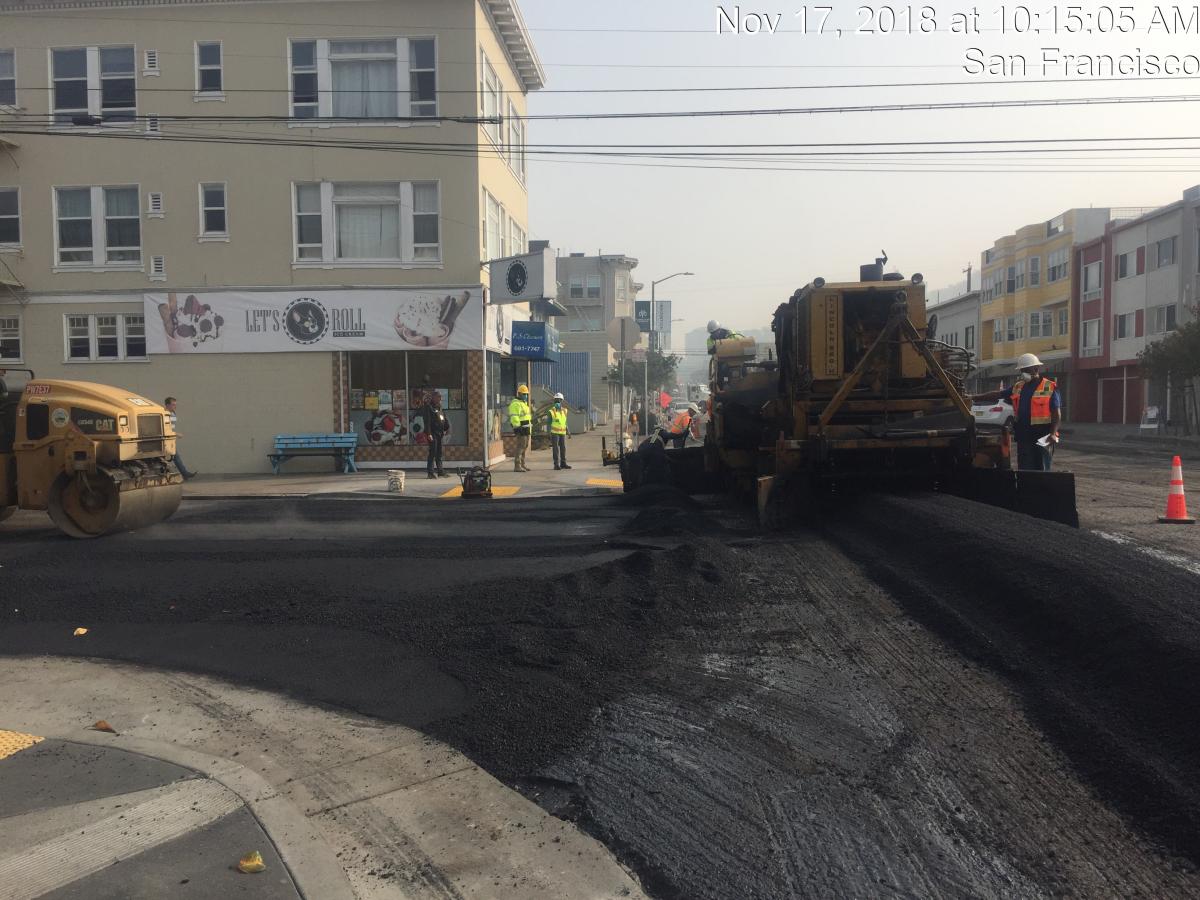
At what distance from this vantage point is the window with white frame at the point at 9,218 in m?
24.0

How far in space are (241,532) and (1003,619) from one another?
381 inches

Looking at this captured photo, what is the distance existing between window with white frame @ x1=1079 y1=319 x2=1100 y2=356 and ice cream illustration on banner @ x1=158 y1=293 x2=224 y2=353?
4591 centimetres

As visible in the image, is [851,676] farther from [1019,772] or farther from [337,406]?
[337,406]

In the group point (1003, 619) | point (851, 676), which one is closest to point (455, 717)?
point (851, 676)

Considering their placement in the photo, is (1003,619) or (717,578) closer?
(1003,619)

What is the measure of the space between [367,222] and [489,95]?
4.53m

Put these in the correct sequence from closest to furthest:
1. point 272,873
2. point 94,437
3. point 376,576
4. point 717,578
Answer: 1. point 272,873
2. point 717,578
3. point 376,576
4. point 94,437

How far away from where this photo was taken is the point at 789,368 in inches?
489

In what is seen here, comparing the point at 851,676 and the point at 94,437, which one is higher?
the point at 94,437

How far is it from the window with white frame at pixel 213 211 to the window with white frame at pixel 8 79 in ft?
16.7

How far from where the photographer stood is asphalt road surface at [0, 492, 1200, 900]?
4023 millimetres

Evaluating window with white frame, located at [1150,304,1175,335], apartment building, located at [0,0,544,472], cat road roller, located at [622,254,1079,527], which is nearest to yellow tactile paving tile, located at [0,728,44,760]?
cat road roller, located at [622,254,1079,527]

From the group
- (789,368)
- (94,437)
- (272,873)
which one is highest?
(789,368)

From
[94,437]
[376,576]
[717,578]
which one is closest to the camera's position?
[717,578]
